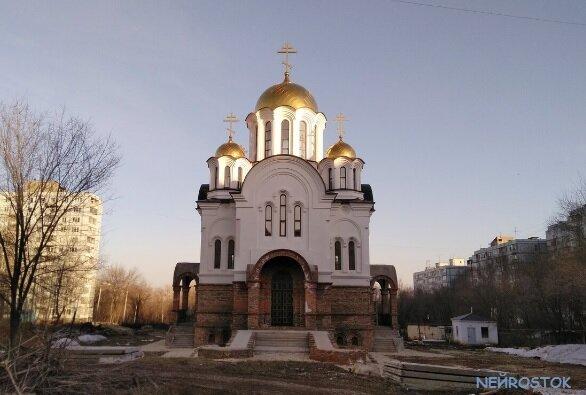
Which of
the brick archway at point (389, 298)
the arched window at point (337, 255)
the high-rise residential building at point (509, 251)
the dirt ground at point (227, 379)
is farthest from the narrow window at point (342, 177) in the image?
the high-rise residential building at point (509, 251)

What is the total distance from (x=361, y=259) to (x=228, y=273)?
6.04 m

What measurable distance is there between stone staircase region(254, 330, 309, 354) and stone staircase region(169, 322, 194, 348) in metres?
4.78

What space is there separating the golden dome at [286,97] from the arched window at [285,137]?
0.92 metres

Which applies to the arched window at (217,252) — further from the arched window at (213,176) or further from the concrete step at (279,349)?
the concrete step at (279,349)

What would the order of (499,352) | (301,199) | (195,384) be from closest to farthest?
1. (195,384)
2. (301,199)
3. (499,352)

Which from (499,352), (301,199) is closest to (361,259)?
(301,199)

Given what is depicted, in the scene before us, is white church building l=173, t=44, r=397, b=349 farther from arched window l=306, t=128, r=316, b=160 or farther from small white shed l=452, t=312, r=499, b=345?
small white shed l=452, t=312, r=499, b=345

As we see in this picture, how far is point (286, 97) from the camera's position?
24.5 meters

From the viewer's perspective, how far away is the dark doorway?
20.8 meters

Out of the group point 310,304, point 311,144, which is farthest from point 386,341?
point 311,144

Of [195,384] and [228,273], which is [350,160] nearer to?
[228,273]

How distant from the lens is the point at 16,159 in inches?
538

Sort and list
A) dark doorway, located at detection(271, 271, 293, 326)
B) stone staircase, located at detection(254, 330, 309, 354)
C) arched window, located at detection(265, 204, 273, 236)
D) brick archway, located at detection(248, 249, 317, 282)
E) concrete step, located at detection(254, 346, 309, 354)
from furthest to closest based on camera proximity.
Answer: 1. arched window, located at detection(265, 204, 273, 236)
2. dark doorway, located at detection(271, 271, 293, 326)
3. brick archway, located at detection(248, 249, 317, 282)
4. stone staircase, located at detection(254, 330, 309, 354)
5. concrete step, located at detection(254, 346, 309, 354)

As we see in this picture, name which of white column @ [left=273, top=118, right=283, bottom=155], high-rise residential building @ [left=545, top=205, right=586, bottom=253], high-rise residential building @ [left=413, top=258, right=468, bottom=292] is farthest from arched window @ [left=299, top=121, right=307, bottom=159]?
high-rise residential building @ [left=413, top=258, right=468, bottom=292]
